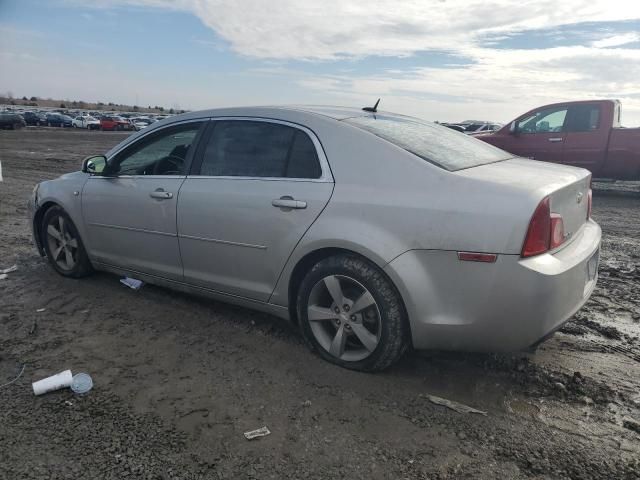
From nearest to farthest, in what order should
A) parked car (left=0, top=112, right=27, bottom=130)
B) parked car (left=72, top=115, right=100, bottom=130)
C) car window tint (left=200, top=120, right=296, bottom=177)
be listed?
car window tint (left=200, top=120, right=296, bottom=177) < parked car (left=0, top=112, right=27, bottom=130) < parked car (left=72, top=115, right=100, bottom=130)

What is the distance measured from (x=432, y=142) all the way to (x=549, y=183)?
0.85 meters

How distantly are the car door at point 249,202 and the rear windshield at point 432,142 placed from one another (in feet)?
1.53

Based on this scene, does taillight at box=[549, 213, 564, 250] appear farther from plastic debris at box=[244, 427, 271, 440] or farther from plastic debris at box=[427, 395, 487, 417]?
plastic debris at box=[244, 427, 271, 440]

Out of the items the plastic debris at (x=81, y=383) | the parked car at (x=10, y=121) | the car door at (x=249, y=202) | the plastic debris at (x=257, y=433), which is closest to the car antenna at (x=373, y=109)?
the car door at (x=249, y=202)

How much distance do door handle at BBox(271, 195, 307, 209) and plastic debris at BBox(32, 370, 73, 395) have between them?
1637 millimetres

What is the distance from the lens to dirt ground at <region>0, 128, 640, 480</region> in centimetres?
242

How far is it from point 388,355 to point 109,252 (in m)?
2.73

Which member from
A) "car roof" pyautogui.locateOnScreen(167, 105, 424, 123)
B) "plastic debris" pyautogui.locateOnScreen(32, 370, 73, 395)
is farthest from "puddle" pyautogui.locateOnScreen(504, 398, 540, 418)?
"plastic debris" pyautogui.locateOnScreen(32, 370, 73, 395)

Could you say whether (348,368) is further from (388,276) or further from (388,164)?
(388,164)

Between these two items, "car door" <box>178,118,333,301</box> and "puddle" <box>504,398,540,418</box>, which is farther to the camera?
"car door" <box>178,118,333,301</box>

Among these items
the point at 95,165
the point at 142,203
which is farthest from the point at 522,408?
the point at 95,165

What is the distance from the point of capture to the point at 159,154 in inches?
167

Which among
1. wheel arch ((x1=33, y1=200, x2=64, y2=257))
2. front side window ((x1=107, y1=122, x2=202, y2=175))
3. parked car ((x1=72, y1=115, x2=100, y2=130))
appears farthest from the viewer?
parked car ((x1=72, y1=115, x2=100, y2=130))

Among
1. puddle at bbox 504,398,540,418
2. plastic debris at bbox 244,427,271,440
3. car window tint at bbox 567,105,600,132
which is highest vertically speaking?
car window tint at bbox 567,105,600,132
